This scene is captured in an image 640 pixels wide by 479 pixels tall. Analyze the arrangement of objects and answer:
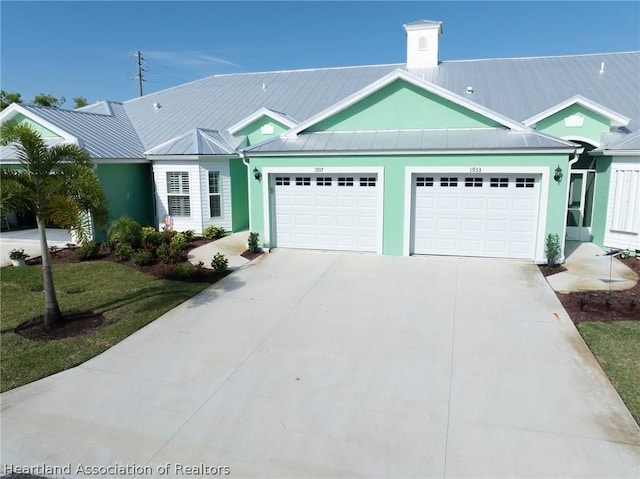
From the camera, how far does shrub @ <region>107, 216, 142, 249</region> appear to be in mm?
14391

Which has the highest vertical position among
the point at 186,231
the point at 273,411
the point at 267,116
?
the point at 267,116

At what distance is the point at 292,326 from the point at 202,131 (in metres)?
11.5

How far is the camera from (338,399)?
20.7 ft

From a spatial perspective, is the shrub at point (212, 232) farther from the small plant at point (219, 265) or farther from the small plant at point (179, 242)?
the small plant at point (219, 265)

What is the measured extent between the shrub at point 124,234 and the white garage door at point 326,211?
4.30 meters

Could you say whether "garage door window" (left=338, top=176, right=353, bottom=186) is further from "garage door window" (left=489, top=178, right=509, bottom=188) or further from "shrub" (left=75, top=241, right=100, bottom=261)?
"shrub" (left=75, top=241, right=100, bottom=261)

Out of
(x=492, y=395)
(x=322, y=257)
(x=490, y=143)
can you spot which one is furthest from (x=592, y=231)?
(x=492, y=395)

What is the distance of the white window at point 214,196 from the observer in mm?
17062

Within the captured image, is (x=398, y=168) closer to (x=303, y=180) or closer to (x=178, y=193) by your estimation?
(x=303, y=180)

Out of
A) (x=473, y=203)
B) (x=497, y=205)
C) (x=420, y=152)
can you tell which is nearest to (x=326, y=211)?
(x=420, y=152)

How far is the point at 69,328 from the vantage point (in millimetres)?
8773

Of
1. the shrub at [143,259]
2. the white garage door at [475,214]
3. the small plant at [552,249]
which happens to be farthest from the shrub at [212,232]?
the small plant at [552,249]

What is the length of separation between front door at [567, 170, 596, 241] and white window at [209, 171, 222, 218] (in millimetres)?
11989

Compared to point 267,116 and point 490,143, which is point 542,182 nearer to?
point 490,143
